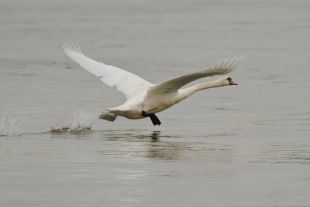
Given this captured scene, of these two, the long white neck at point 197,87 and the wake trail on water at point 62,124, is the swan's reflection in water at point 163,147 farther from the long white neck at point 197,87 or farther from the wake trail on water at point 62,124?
the long white neck at point 197,87

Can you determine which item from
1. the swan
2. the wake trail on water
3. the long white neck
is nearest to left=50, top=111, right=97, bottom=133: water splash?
the wake trail on water

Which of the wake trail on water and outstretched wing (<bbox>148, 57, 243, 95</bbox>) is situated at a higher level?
outstretched wing (<bbox>148, 57, 243, 95</bbox>)

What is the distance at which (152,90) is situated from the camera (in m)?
14.6

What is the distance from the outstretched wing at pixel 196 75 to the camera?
13469 mm

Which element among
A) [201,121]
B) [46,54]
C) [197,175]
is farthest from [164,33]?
[197,175]

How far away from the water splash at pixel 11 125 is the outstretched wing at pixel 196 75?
5.68 ft

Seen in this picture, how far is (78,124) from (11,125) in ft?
2.96

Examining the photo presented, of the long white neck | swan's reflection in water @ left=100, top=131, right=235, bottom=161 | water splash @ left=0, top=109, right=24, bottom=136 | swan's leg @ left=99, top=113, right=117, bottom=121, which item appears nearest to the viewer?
swan's reflection in water @ left=100, top=131, right=235, bottom=161

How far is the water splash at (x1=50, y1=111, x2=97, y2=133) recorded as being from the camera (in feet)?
48.2

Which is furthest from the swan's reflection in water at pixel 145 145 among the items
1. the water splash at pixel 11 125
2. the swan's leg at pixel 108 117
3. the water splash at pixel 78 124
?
the water splash at pixel 11 125

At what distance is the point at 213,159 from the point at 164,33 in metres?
16.9

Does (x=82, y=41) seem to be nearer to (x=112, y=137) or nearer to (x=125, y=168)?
(x=112, y=137)

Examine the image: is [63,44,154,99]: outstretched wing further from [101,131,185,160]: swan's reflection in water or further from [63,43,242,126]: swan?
[101,131,185,160]: swan's reflection in water

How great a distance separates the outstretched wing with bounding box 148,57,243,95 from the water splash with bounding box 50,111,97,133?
89 centimetres
